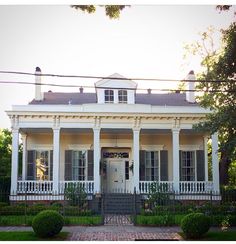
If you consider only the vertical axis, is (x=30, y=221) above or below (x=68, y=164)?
below

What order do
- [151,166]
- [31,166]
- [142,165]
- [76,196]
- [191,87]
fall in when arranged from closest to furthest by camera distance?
[76,196] → [31,166] → [142,165] → [151,166] → [191,87]

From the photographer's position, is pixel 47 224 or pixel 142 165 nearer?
pixel 47 224

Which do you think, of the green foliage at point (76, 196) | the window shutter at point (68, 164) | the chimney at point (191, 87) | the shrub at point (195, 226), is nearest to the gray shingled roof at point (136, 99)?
the chimney at point (191, 87)

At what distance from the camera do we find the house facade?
78.2 feet

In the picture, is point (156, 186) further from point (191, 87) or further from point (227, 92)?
point (227, 92)

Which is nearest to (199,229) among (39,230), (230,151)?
(230,151)

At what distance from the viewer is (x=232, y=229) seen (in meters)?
17.0

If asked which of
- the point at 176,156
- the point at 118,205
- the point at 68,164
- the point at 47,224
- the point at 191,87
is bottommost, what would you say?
the point at 47,224

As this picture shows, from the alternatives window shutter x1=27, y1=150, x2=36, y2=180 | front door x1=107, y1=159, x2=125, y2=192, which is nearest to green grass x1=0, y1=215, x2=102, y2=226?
window shutter x1=27, y1=150, x2=36, y2=180

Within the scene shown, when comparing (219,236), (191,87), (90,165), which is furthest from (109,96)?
(219,236)

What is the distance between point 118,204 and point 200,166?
5983mm

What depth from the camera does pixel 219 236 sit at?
15.5 m

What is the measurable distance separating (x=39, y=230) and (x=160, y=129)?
11.2 m

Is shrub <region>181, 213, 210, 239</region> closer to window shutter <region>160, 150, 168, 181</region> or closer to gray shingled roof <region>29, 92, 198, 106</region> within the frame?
window shutter <region>160, 150, 168, 181</region>
